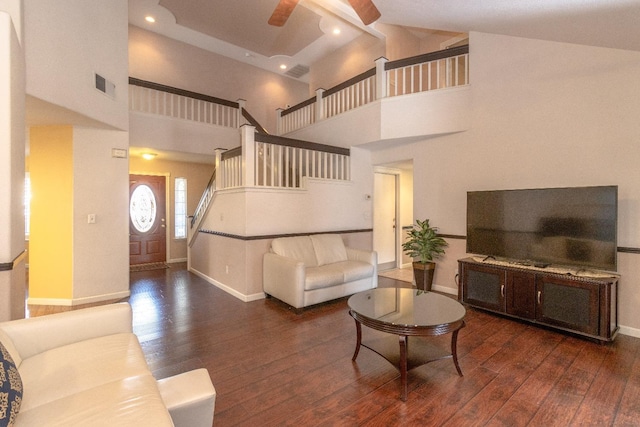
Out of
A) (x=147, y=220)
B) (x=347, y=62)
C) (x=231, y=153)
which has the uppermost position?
(x=347, y=62)

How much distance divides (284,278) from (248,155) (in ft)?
5.66

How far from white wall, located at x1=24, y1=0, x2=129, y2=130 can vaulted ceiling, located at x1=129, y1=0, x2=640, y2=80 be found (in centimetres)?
234

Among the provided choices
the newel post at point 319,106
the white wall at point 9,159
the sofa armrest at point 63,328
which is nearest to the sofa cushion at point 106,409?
the sofa armrest at point 63,328

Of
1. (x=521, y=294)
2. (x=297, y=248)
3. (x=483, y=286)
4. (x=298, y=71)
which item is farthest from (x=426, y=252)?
(x=298, y=71)

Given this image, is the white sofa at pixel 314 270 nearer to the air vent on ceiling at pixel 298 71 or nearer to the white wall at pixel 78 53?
the white wall at pixel 78 53

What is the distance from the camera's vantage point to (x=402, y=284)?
5039 mm

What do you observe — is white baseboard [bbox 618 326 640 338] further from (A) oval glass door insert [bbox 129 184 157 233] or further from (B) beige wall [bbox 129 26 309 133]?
(A) oval glass door insert [bbox 129 184 157 233]

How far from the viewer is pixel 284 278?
3787mm

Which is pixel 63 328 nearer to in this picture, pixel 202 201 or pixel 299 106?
pixel 202 201

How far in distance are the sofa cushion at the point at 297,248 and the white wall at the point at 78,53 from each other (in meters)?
2.67

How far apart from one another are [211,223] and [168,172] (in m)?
2.69

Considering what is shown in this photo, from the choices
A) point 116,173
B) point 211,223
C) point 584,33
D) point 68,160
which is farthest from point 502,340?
point 68,160

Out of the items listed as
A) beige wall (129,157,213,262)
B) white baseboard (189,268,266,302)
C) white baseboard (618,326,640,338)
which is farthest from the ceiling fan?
beige wall (129,157,213,262)

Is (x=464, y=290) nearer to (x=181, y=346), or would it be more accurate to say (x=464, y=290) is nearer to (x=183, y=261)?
(x=181, y=346)
